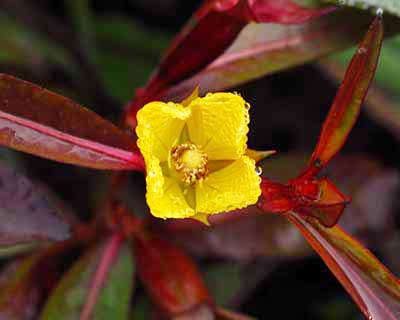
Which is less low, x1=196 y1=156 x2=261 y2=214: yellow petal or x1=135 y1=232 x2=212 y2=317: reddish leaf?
x1=196 y1=156 x2=261 y2=214: yellow petal

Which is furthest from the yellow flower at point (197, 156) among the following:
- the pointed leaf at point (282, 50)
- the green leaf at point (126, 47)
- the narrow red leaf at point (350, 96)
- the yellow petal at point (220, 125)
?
the green leaf at point (126, 47)

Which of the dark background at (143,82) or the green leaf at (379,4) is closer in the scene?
the green leaf at (379,4)

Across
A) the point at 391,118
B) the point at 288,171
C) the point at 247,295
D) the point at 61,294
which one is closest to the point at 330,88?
the point at 391,118

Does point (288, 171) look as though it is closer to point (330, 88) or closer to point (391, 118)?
point (391, 118)

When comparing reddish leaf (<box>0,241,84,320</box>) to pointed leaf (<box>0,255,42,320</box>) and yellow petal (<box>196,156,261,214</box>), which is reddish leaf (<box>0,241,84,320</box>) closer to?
pointed leaf (<box>0,255,42,320</box>)

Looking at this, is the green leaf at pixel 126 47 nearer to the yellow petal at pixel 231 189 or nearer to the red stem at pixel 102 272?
the red stem at pixel 102 272

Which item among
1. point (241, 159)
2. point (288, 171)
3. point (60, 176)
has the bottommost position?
point (60, 176)

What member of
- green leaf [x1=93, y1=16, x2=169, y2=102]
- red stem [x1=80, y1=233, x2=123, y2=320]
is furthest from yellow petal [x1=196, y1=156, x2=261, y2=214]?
green leaf [x1=93, y1=16, x2=169, y2=102]
